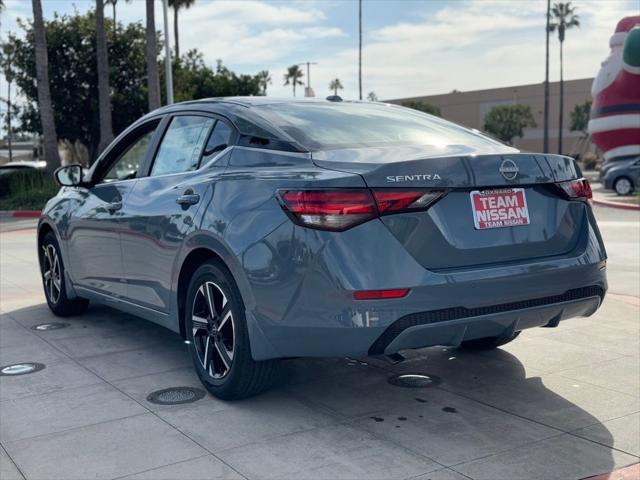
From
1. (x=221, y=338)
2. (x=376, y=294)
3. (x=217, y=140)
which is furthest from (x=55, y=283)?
(x=376, y=294)

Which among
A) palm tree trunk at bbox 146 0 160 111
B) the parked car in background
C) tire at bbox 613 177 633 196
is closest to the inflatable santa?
the parked car in background

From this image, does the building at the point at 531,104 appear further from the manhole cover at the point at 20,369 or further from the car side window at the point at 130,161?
the manhole cover at the point at 20,369

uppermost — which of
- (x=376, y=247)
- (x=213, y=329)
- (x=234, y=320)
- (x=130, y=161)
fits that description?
(x=130, y=161)

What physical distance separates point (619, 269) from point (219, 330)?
20.5 ft

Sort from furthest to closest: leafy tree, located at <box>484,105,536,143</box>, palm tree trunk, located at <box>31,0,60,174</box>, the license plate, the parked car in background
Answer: leafy tree, located at <box>484,105,536,143</box> → the parked car in background → palm tree trunk, located at <box>31,0,60,174</box> → the license plate

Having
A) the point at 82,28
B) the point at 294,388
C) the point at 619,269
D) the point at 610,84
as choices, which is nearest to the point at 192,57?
the point at 82,28

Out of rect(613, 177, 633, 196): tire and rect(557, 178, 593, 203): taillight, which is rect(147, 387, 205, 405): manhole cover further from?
rect(613, 177, 633, 196): tire

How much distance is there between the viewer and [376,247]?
12.0ft

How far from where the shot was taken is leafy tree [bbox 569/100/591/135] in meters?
83.0

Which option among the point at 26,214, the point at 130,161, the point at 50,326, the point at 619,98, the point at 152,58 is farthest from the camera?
the point at 619,98

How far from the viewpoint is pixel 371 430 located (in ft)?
13.1

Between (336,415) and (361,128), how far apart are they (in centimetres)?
167

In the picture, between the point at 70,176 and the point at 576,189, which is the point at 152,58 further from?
the point at 576,189

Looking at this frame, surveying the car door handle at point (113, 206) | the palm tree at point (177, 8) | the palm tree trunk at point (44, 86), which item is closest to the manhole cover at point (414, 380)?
the car door handle at point (113, 206)
